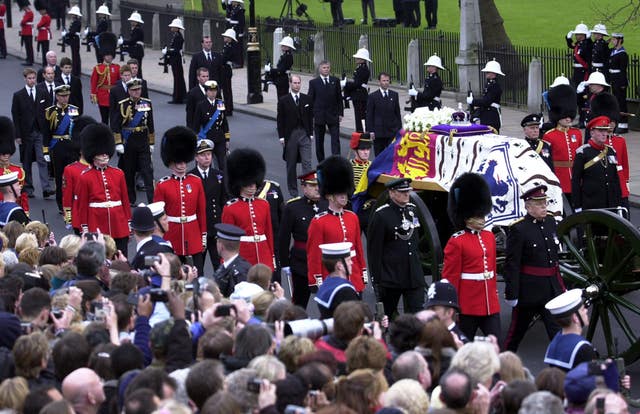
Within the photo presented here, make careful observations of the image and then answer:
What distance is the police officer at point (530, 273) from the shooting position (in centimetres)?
1080

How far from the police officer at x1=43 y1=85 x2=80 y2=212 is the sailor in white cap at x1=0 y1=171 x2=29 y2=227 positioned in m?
3.94

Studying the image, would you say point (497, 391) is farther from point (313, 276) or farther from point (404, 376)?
point (313, 276)

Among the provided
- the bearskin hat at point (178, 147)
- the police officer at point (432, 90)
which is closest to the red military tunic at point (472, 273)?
the bearskin hat at point (178, 147)

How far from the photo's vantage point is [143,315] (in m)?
8.25

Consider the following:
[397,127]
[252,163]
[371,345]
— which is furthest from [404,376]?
[397,127]

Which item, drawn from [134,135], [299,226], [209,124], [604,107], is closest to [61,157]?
[134,135]

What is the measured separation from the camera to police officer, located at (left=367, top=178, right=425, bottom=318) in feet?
37.6

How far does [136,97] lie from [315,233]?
654 cm

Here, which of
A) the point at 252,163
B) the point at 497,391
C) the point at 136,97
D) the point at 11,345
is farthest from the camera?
the point at 136,97

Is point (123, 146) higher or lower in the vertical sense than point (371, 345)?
lower

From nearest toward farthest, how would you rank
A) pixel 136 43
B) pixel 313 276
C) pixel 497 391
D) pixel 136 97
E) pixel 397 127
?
pixel 497 391, pixel 313 276, pixel 136 97, pixel 397 127, pixel 136 43

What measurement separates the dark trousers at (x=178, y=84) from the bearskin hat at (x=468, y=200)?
1676cm

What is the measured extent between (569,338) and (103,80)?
15.2 meters

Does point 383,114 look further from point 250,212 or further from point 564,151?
point 250,212
